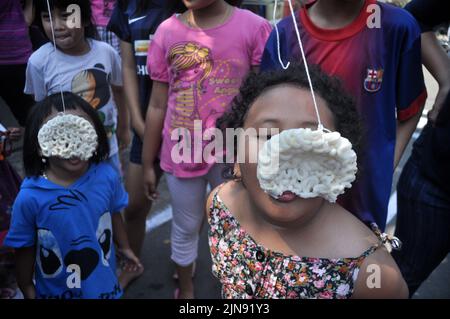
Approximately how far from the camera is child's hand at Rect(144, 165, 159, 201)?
229 cm

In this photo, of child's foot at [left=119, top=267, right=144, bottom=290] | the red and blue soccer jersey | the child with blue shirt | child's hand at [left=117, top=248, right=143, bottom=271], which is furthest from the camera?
child's foot at [left=119, top=267, right=144, bottom=290]

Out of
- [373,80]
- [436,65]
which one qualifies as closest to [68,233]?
[373,80]

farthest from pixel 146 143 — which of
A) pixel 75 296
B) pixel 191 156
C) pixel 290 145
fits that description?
pixel 290 145

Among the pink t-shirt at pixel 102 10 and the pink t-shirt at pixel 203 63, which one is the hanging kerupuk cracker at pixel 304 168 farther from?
the pink t-shirt at pixel 102 10

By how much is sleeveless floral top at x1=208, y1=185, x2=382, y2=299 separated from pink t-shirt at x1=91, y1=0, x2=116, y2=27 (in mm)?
2417

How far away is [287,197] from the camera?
112 cm

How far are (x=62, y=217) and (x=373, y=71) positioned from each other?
49.6 inches

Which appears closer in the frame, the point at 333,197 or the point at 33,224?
the point at 333,197

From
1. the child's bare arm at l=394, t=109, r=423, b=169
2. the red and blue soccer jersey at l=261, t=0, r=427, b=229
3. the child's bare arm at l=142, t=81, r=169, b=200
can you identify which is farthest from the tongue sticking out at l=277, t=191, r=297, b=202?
the child's bare arm at l=142, t=81, r=169, b=200

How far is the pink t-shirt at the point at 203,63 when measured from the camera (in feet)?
6.36

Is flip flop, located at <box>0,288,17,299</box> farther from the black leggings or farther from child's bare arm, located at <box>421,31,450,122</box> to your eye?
child's bare arm, located at <box>421,31,450,122</box>

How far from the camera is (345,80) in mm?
1565

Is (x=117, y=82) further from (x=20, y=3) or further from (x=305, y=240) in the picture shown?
(x=305, y=240)
